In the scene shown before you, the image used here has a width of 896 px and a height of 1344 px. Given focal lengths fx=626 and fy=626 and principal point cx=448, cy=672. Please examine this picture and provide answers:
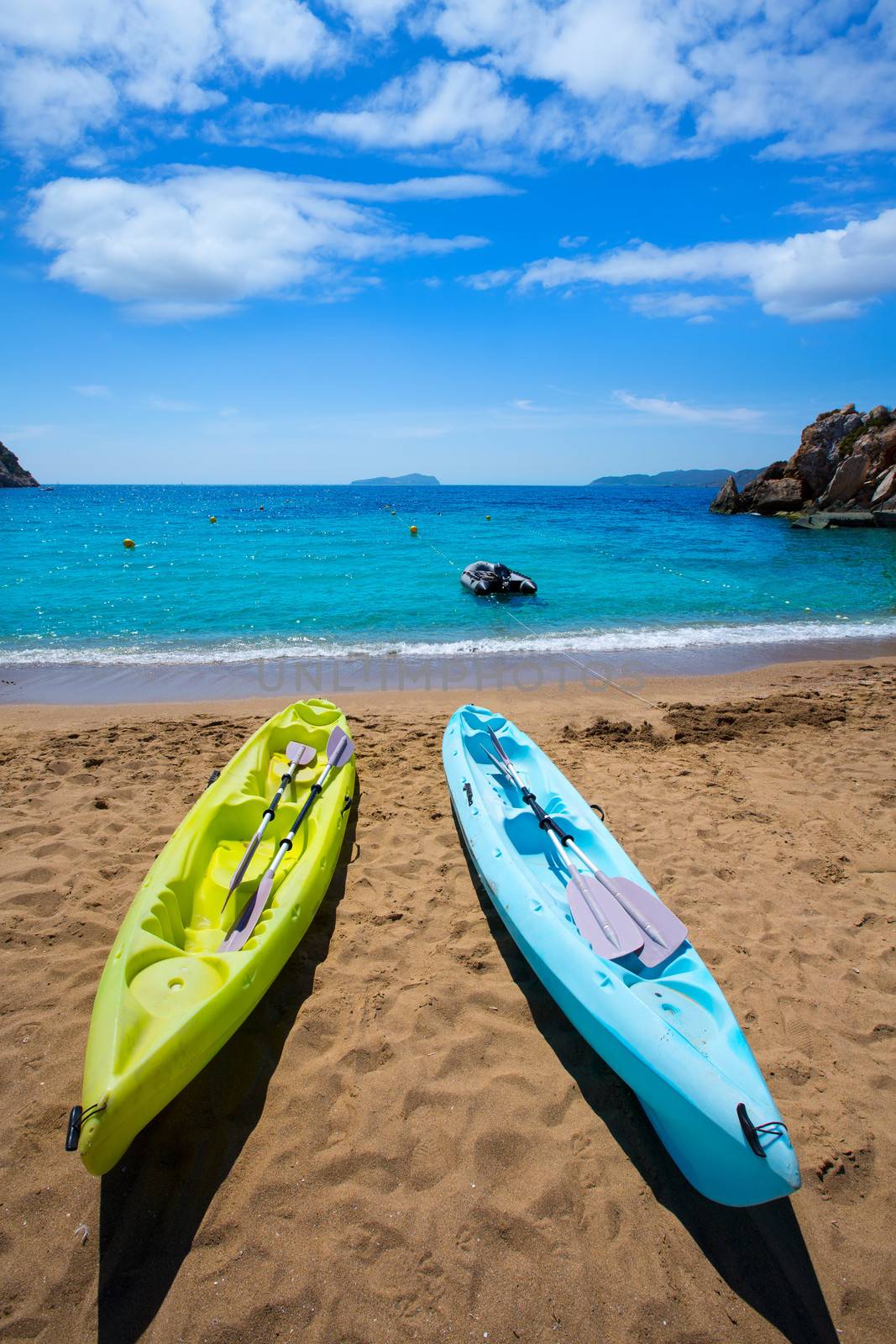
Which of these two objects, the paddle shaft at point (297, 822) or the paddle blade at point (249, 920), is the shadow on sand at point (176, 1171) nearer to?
the paddle blade at point (249, 920)

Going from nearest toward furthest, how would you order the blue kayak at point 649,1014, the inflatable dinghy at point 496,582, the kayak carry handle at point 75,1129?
the kayak carry handle at point 75,1129 < the blue kayak at point 649,1014 < the inflatable dinghy at point 496,582

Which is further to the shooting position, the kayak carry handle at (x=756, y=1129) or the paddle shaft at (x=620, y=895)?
the paddle shaft at (x=620, y=895)

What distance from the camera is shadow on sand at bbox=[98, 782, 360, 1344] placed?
2.26m

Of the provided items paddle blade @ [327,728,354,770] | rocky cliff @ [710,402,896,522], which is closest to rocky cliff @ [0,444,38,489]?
rocky cliff @ [710,402,896,522]

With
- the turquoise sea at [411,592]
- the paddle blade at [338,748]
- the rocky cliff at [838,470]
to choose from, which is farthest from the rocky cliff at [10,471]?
the paddle blade at [338,748]

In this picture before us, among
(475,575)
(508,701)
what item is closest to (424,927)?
(508,701)

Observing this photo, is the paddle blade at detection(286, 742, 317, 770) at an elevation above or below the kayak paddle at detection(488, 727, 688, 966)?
above

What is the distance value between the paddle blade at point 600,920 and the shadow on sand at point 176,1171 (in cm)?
160

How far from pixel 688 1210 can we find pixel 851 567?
24.6 meters

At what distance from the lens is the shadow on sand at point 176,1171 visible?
2.26m

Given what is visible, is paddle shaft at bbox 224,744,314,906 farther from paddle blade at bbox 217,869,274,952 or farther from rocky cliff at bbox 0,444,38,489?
rocky cliff at bbox 0,444,38,489

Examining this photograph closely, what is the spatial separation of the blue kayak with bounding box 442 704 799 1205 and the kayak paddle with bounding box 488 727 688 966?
0.19 ft

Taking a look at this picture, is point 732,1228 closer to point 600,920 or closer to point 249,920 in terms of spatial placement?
point 600,920

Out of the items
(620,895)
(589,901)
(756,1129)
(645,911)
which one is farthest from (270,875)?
(756,1129)
